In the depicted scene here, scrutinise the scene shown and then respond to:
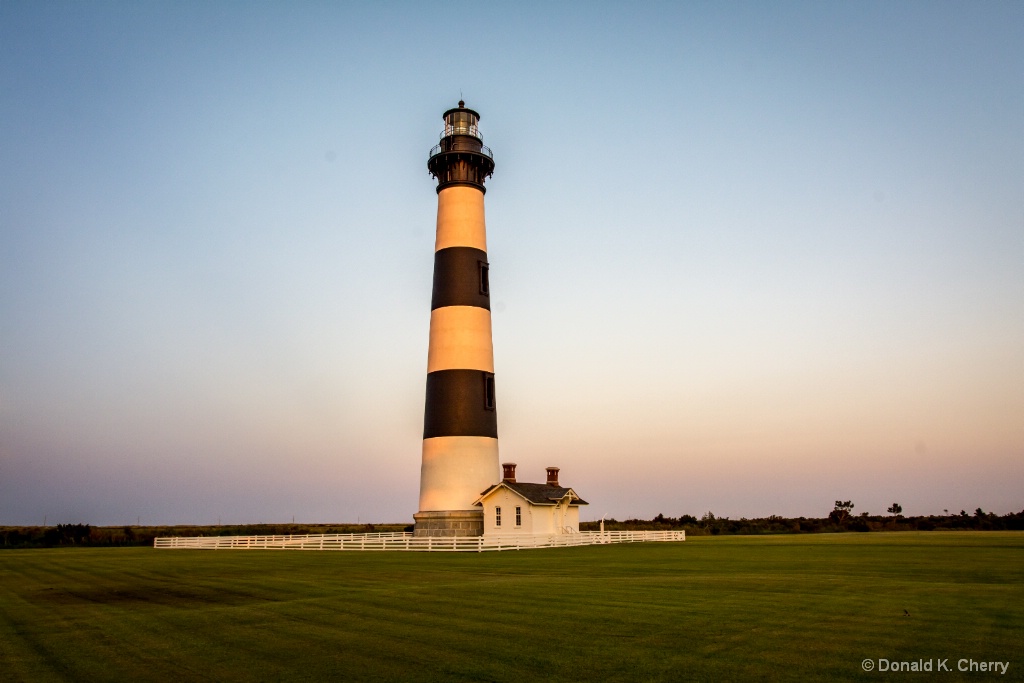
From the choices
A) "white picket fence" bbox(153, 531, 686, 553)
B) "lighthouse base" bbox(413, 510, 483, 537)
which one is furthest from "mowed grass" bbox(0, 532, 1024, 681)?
"lighthouse base" bbox(413, 510, 483, 537)

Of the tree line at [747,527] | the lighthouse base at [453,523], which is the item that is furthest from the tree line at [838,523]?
the lighthouse base at [453,523]

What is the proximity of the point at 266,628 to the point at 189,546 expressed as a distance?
34549 millimetres

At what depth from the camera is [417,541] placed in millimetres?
34344

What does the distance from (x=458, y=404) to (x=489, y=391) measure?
194 centimetres

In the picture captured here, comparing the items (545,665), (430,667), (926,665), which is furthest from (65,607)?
(926,665)

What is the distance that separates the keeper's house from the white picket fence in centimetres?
81

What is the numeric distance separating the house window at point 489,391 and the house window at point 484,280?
4316 millimetres

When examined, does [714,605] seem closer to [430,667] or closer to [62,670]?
[430,667]

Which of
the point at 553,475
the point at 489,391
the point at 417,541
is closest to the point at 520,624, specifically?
the point at 417,541

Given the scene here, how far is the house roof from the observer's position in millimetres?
36562

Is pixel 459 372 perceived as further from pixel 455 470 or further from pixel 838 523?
pixel 838 523

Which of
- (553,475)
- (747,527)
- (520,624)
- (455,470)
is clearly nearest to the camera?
(520,624)

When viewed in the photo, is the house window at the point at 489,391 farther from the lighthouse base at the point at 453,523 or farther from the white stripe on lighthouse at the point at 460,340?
the lighthouse base at the point at 453,523

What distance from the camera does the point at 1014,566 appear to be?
1873 centimetres
